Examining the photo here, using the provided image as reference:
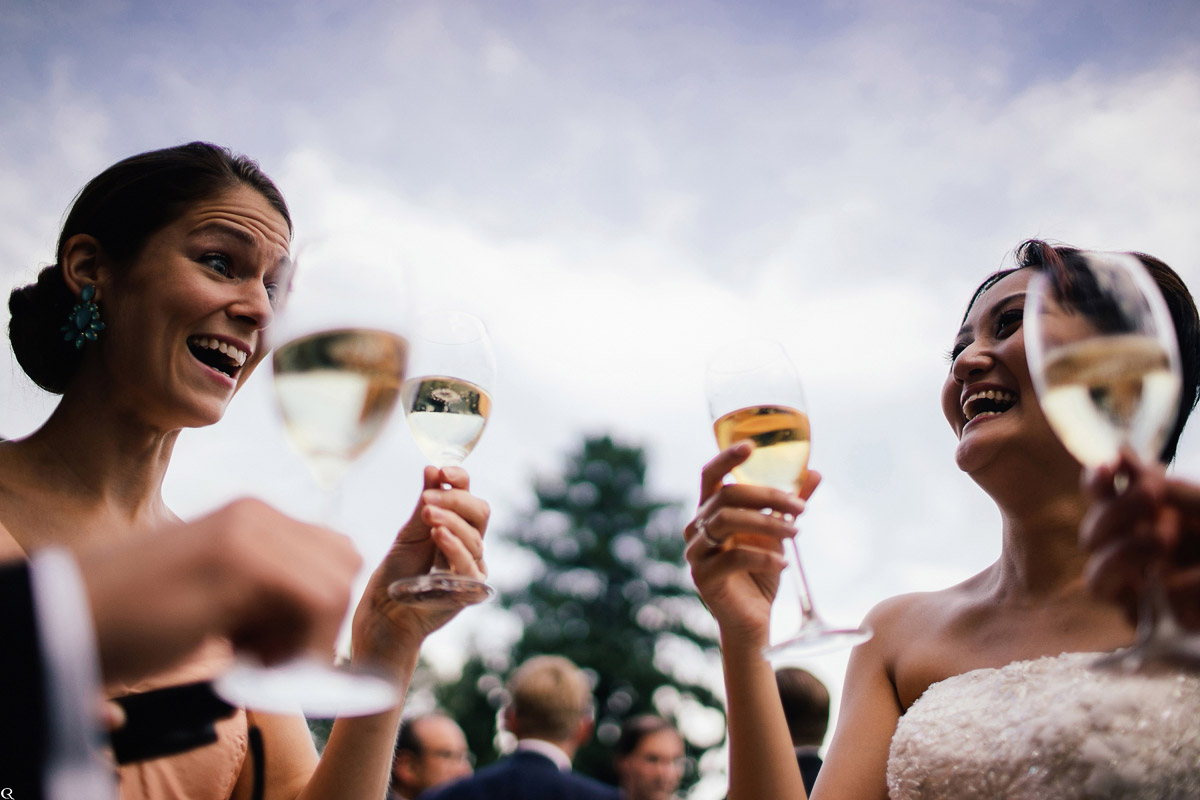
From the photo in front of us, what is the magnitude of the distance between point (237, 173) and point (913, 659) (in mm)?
2794

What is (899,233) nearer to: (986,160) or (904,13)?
(986,160)

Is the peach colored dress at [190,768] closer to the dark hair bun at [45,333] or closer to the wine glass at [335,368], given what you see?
the wine glass at [335,368]

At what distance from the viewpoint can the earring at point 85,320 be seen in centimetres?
238

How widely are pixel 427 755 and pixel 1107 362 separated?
691cm

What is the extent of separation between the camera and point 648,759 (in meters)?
7.57

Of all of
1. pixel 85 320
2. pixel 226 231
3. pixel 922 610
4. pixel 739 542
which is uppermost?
pixel 226 231

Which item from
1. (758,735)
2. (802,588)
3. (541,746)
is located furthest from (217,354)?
(541,746)

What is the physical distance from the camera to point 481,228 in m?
10.5

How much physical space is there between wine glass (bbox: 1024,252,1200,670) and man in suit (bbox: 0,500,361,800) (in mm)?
1217

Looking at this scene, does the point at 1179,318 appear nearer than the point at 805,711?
Yes

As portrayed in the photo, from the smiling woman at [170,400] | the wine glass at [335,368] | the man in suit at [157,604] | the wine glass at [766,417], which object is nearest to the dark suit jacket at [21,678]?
the man in suit at [157,604]

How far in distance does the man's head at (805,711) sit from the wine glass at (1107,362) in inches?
171

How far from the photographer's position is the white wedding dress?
7.11 ft

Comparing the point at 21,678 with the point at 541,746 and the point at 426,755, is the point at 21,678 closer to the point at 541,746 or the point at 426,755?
the point at 541,746
